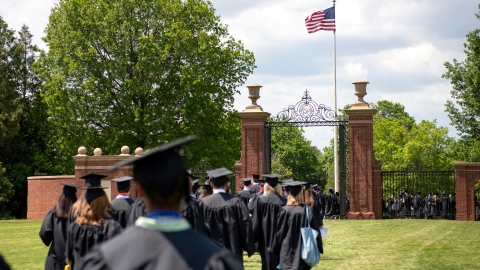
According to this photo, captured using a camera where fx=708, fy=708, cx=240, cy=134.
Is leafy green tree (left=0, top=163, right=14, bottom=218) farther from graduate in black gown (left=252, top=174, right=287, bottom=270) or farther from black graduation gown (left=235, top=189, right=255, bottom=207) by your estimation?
graduate in black gown (left=252, top=174, right=287, bottom=270)

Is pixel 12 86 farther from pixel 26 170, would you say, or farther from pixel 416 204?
pixel 416 204

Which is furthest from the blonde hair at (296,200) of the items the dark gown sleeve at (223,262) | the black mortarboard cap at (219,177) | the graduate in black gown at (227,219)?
the dark gown sleeve at (223,262)

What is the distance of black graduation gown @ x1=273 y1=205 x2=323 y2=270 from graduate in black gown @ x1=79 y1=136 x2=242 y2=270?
25.0 ft

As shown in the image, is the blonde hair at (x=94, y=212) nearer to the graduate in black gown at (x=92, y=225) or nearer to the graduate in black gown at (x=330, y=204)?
the graduate in black gown at (x=92, y=225)

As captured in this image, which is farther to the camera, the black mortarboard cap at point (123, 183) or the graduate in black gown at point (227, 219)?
the graduate in black gown at point (227, 219)

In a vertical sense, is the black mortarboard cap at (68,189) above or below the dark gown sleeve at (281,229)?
above

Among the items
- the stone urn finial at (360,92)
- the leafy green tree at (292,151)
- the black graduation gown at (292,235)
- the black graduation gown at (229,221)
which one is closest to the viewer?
the black graduation gown at (229,221)

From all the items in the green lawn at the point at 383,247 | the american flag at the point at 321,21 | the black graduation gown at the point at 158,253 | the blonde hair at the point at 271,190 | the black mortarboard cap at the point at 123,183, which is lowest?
the green lawn at the point at 383,247

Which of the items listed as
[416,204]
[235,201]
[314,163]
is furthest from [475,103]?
[314,163]

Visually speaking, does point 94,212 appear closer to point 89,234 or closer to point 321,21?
point 89,234

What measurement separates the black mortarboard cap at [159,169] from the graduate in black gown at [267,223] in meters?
8.23

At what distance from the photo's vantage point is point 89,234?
7211mm

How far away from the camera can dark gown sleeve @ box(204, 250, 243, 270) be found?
9.38 ft

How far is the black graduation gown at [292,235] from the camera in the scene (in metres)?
10.5
